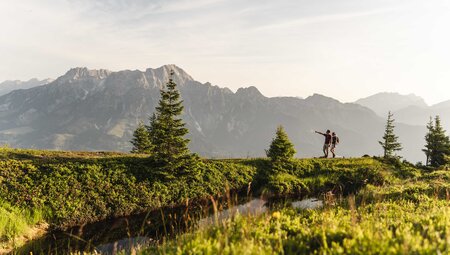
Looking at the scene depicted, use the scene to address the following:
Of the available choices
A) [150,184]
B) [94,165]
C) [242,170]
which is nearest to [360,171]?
[242,170]

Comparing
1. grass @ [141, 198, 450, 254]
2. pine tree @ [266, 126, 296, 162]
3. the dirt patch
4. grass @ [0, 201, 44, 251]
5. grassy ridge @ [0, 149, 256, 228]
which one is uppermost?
pine tree @ [266, 126, 296, 162]

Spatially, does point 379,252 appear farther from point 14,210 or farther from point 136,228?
point 14,210

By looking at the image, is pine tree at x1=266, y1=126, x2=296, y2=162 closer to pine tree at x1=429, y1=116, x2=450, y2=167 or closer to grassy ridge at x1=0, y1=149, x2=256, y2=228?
grassy ridge at x1=0, y1=149, x2=256, y2=228

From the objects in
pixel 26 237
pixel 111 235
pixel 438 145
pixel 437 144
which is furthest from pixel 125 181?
pixel 437 144

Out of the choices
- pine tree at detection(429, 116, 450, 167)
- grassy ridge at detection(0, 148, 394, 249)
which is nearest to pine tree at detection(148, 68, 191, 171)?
grassy ridge at detection(0, 148, 394, 249)

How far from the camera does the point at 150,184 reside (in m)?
24.3

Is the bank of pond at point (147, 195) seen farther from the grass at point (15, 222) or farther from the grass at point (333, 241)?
the grass at point (333, 241)

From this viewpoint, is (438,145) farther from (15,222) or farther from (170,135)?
(15,222)

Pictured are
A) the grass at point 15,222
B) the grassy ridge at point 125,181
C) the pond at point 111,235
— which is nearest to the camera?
the pond at point 111,235

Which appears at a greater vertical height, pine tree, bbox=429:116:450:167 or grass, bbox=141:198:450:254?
pine tree, bbox=429:116:450:167

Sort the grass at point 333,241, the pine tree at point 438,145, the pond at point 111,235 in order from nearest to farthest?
1. the grass at point 333,241
2. the pond at point 111,235
3. the pine tree at point 438,145

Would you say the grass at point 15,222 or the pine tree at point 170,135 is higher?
the pine tree at point 170,135

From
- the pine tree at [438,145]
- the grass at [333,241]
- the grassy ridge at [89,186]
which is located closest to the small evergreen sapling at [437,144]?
the pine tree at [438,145]

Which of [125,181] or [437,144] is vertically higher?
[437,144]
